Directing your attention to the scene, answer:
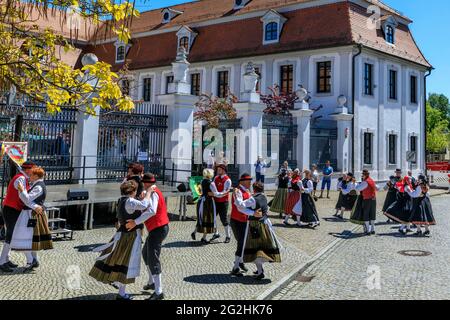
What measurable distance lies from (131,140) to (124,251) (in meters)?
9.62

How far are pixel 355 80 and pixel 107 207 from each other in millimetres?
17005

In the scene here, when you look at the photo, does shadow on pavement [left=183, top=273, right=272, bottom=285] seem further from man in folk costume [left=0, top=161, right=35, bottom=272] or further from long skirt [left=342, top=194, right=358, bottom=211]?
long skirt [left=342, top=194, right=358, bottom=211]

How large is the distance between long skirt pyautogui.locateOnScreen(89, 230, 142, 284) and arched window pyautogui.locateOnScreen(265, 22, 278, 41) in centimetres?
2366

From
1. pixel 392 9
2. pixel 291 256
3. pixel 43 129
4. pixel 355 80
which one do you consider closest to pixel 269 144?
pixel 355 80

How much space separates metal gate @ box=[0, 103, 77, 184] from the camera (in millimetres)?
11750

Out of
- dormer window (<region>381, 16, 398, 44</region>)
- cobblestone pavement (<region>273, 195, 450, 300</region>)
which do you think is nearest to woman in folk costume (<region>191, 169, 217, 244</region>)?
cobblestone pavement (<region>273, 195, 450, 300</region>)

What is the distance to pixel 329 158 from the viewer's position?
78.8ft

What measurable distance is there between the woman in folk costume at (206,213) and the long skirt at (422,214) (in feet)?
17.9

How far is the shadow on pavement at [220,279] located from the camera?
682 cm

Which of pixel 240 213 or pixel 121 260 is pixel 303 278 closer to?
pixel 240 213

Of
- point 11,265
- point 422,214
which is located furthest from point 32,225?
point 422,214

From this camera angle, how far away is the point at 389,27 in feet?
91.5

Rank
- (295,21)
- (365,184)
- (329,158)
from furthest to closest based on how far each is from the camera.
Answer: (295,21) → (329,158) → (365,184)

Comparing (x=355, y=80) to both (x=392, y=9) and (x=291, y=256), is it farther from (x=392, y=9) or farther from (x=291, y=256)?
(x=291, y=256)
